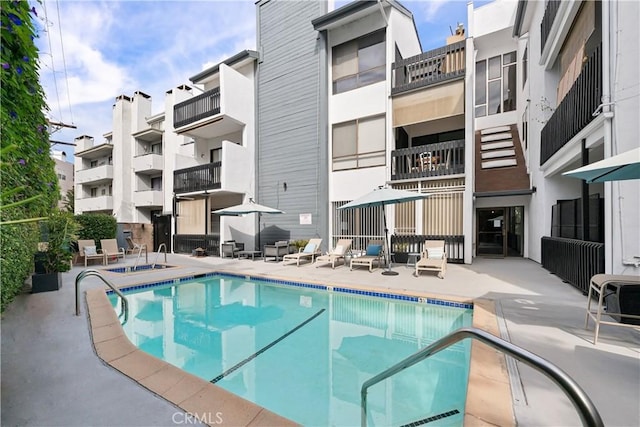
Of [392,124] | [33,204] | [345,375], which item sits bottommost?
[345,375]

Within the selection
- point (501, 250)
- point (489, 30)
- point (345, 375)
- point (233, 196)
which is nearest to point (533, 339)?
point (345, 375)

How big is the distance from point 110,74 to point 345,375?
12.9 m

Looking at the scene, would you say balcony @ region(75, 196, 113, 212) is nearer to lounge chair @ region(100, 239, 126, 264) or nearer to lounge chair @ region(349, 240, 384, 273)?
lounge chair @ region(100, 239, 126, 264)

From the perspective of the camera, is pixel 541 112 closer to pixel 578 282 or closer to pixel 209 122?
pixel 578 282

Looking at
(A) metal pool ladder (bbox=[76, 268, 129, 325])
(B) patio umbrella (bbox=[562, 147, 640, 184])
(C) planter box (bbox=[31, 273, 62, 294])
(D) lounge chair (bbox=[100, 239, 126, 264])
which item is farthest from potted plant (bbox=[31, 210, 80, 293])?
(B) patio umbrella (bbox=[562, 147, 640, 184])

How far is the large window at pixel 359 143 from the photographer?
35.5ft

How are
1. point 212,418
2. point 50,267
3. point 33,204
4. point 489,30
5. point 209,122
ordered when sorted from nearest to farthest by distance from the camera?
point 212,418
point 33,204
point 50,267
point 209,122
point 489,30

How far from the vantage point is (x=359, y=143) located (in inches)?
440

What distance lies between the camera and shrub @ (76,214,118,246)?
1168 centimetres

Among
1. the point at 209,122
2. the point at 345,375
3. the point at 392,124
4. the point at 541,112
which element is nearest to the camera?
the point at 345,375

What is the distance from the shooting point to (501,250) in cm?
1252

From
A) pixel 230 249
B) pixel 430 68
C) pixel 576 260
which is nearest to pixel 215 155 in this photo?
pixel 230 249

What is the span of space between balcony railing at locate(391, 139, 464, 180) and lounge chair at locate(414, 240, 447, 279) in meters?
2.77

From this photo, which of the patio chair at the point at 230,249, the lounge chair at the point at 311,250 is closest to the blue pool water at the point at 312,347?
the lounge chair at the point at 311,250
